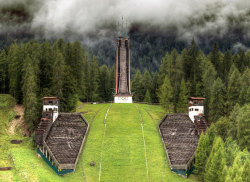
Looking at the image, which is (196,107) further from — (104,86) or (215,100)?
(104,86)

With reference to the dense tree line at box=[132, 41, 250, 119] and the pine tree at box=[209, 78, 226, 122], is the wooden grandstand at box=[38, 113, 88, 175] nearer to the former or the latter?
the dense tree line at box=[132, 41, 250, 119]

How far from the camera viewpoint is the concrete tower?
66688mm

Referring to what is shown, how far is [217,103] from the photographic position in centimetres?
5072

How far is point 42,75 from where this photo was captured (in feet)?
181

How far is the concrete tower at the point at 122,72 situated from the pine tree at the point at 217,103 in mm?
20098

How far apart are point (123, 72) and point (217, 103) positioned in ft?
92.0

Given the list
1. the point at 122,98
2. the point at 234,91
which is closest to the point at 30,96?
the point at 122,98

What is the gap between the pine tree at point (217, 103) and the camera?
4997 centimetres

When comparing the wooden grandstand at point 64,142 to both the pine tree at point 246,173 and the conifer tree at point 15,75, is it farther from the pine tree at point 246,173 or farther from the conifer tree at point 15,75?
the pine tree at point 246,173

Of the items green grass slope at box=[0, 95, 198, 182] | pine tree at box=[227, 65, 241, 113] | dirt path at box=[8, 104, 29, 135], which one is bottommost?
green grass slope at box=[0, 95, 198, 182]

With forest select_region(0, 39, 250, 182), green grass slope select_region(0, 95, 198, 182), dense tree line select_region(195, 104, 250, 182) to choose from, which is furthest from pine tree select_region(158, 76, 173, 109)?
dense tree line select_region(195, 104, 250, 182)

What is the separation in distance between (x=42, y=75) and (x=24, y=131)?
1082cm

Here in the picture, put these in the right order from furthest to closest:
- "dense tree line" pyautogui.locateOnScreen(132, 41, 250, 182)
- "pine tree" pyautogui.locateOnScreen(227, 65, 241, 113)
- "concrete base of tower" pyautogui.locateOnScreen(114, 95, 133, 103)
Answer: "concrete base of tower" pyautogui.locateOnScreen(114, 95, 133, 103) < "pine tree" pyautogui.locateOnScreen(227, 65, 241, 113) < "dense tree line" pyautogui.locateOnScreen(132, 41, 250, 182)

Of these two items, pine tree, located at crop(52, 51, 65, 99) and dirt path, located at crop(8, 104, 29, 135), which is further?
pine tree, located at crop(52, 51, 65, 99)
